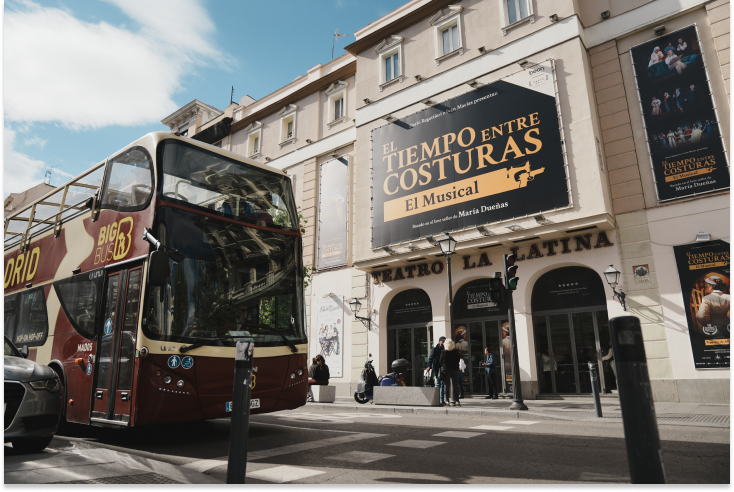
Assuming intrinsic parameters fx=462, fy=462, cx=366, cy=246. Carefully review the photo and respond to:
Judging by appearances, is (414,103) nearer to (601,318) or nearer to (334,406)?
(601,318)

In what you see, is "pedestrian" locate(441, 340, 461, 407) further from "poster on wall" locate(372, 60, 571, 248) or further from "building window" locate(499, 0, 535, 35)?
"building window" locate(499, 0, 535, 35)

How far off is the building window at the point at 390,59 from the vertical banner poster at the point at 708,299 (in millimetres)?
13157

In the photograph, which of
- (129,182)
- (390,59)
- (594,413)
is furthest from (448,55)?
(129,182)

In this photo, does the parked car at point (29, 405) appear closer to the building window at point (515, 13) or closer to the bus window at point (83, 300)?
the bus window at point (83, 300)

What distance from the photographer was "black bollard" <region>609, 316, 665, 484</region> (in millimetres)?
2236

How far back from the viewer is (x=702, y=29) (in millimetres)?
14320

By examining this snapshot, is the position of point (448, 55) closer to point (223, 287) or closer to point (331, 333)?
point (331, 333)

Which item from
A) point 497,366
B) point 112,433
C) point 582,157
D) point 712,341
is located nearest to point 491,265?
point 497,366

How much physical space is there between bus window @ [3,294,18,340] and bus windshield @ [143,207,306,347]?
563 centimetres

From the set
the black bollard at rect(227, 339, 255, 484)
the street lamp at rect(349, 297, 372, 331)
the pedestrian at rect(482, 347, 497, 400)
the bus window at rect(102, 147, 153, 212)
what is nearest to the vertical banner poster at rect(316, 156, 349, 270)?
the street lamp at rect(349, 297, 372, 331)

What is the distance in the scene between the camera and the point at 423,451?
18.3 feet

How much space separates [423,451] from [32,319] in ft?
26.1

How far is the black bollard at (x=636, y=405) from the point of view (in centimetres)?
224

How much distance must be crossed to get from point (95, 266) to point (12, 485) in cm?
425
